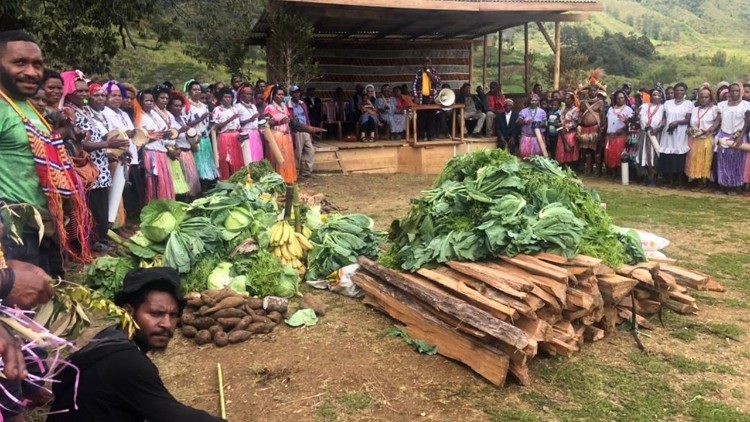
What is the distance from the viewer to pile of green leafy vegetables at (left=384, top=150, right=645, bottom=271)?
4676 millimetres

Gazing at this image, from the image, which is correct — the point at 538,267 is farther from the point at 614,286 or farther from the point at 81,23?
the point at 81,23

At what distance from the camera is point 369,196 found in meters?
10.7

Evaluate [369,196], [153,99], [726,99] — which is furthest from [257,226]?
[726,99]

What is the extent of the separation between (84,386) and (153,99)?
21.5 feet

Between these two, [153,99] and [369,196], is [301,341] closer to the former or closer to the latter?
[153,99]

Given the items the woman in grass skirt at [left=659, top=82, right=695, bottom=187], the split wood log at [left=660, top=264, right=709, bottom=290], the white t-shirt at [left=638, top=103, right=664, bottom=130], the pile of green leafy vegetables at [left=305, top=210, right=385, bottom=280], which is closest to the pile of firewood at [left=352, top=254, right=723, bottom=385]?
the split wood log at [left=660, top=264, right=709, bottom=290]

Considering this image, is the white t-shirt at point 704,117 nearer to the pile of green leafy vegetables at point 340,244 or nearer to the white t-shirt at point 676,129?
the white t-shirt at point 676,129

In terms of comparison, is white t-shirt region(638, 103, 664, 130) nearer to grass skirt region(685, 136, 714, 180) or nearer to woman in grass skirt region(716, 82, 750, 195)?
grass skirt region(685, 136, 714, 180)

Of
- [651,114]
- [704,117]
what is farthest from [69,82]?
[704,117]

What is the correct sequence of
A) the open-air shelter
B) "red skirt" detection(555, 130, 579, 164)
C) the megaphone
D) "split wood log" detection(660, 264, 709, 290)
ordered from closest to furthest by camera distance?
1. "split wood log" detection(660, 264, 709, 290)
2. the open-air shelter
3. "red skirt" detection(555, 130, 579, 164)
4. the megaphone

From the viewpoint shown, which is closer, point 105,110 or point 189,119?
point 105,110

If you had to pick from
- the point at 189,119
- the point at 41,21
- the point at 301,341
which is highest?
the point at 41,21

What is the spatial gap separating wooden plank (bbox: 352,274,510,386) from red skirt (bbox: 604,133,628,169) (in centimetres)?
863

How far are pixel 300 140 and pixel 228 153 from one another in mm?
2322
